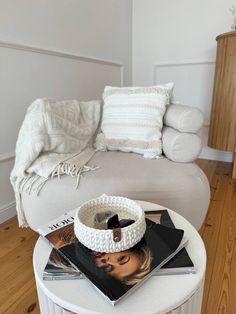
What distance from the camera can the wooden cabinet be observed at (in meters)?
1.75

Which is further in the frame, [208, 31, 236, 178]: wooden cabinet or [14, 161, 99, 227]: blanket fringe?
[208, 31, 236, 178]: wooden cabinet

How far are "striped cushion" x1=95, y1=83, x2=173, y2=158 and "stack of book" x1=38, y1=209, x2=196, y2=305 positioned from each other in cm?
66

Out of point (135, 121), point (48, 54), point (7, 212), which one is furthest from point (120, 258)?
point (48, 54)

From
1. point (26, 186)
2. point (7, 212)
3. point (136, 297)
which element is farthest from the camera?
point (7, 212)

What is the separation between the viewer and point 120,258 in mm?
505

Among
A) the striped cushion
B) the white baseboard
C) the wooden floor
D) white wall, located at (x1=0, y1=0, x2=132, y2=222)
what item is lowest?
the wooden floor

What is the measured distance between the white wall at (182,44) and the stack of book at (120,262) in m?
1.97

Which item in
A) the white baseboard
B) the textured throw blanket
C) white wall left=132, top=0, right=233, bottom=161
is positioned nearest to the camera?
the textured throw blanket

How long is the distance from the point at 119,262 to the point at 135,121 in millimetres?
866

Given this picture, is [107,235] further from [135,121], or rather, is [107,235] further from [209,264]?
[135,121]

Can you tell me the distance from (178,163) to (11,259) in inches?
33.5

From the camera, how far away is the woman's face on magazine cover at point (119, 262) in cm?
47

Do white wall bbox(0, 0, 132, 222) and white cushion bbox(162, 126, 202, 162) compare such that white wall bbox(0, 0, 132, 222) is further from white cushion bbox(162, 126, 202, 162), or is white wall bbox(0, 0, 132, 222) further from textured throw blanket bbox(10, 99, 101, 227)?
white cushion bbox(162, 126, 202, 162)

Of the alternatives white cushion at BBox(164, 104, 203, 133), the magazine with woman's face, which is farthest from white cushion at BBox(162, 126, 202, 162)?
the magazine with woman's face
